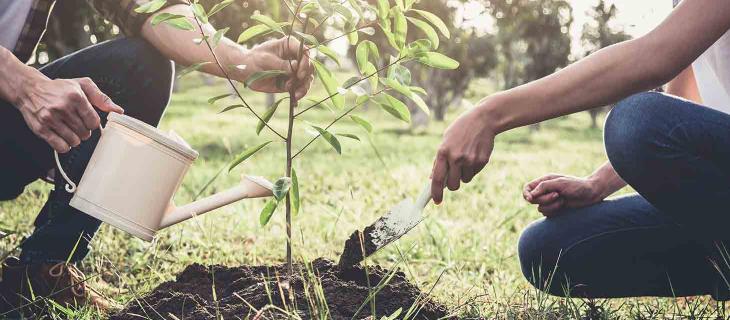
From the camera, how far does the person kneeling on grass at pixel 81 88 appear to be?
6.26 feet

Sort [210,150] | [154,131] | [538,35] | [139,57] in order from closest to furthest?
[154,131]
[139,57]
[210,150]
[538,35]

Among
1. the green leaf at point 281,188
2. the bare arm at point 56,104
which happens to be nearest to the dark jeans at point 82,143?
the bare arm at point 56,104

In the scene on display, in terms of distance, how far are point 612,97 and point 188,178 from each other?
3917 millimetres

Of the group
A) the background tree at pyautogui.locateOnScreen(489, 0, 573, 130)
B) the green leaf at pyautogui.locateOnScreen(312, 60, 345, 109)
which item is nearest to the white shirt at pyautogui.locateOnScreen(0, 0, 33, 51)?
the green leaf at pyautogui.locateOnScreen(312, 60, 345, 109)

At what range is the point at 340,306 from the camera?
1799 millimetres

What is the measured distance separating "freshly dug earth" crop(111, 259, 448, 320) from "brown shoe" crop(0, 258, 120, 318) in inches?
7.2

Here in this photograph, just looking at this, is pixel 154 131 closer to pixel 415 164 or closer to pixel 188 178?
pixel 188 178

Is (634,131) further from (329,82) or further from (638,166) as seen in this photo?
(329,82)

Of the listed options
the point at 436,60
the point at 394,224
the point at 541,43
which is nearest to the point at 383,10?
the point at 436,60

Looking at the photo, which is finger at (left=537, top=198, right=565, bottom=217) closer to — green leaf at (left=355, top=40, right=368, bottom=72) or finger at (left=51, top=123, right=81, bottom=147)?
green leaf at (left=355, top=40, right=368, bottom=72)

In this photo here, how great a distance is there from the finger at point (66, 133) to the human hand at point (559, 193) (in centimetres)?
129

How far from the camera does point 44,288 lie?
212 cm

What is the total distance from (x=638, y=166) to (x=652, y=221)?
0.37 meters

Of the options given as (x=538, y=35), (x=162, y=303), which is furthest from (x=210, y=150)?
(x=538, y=35)
